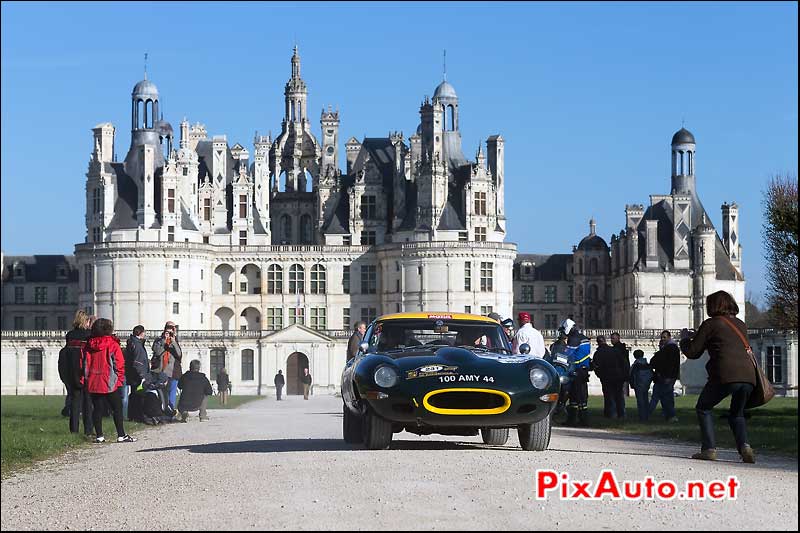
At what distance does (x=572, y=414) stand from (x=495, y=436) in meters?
9.74

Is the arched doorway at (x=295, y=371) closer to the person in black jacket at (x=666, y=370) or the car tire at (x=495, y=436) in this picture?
the person in black jacket at (x=666, y=370)

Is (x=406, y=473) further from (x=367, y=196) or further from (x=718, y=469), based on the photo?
(x=367, y=196)

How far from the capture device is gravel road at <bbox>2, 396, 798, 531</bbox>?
12.6 m

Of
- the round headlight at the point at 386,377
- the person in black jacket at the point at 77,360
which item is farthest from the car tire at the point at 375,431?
the person in black jacket at the point at 77,360

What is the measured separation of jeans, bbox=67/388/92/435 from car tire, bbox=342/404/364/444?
17.8 ft

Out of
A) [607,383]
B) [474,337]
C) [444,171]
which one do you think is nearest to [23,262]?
[444,171]

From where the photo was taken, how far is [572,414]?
1195 inches

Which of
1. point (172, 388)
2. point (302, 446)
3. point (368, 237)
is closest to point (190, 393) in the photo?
point (172, 388)

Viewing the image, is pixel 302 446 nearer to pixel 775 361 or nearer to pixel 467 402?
pixel 467 402

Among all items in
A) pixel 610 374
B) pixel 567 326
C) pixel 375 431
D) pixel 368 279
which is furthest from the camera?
pixel 368 279

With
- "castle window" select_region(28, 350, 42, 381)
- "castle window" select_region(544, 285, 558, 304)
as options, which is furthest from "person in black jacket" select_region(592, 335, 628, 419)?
"castle window" select_region(544, 285, 558, 304)

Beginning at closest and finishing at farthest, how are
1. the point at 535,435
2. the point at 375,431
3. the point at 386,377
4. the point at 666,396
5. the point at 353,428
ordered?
the point at 386,377, the point at 375,431, the point at 535,435, the point at 353,428, the point at 666,396

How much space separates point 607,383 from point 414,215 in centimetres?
7261

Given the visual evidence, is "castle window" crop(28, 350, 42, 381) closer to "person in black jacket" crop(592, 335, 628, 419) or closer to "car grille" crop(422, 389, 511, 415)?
"person in black jacket" crop(592, 335, 628, 419)
